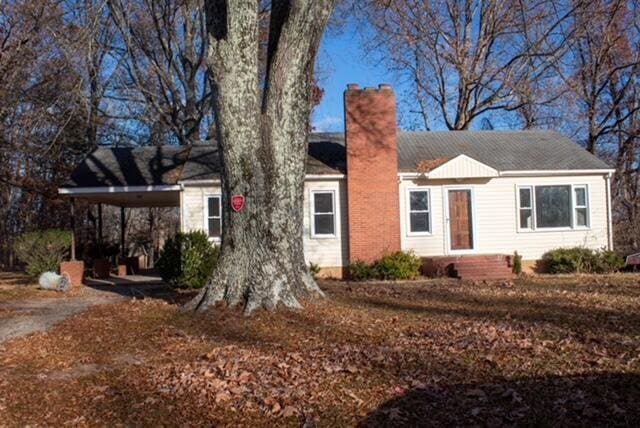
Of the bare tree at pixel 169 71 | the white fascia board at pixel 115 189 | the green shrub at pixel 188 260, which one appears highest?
the bare tree at pixel 169 71

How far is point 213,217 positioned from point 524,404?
13625mm

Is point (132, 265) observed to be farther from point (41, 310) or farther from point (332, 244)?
point (41, 310)

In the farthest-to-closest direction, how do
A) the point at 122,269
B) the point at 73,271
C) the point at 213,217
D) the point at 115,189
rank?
the point at 122,269, the point at 213,217, the point at 115,189, the point at 73,271

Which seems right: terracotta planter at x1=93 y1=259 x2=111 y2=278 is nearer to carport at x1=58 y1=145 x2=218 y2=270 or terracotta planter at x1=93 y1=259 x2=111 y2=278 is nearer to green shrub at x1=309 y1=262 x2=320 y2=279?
carport at x1=58 y1=145 x2=218 y2=270

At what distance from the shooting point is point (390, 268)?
16.8 metres

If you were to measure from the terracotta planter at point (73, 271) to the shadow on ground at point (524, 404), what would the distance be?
13.5 m

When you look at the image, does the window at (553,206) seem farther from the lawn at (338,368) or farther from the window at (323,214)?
the lawn at (338,368)

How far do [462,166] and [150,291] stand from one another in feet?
30.4

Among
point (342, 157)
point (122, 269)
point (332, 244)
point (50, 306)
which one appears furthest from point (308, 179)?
point (50, 306)

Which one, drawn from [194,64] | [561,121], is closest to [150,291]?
[194,64]

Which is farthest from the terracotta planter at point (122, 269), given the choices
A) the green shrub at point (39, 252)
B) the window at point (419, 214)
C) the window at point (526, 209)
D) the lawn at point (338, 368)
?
the window at point (526, 209)

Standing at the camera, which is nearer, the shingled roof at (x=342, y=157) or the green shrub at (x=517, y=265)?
the green shrub at (x=517, y=265)

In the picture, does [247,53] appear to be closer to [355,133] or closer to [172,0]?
[355,133]

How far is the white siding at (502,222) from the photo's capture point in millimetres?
18062
